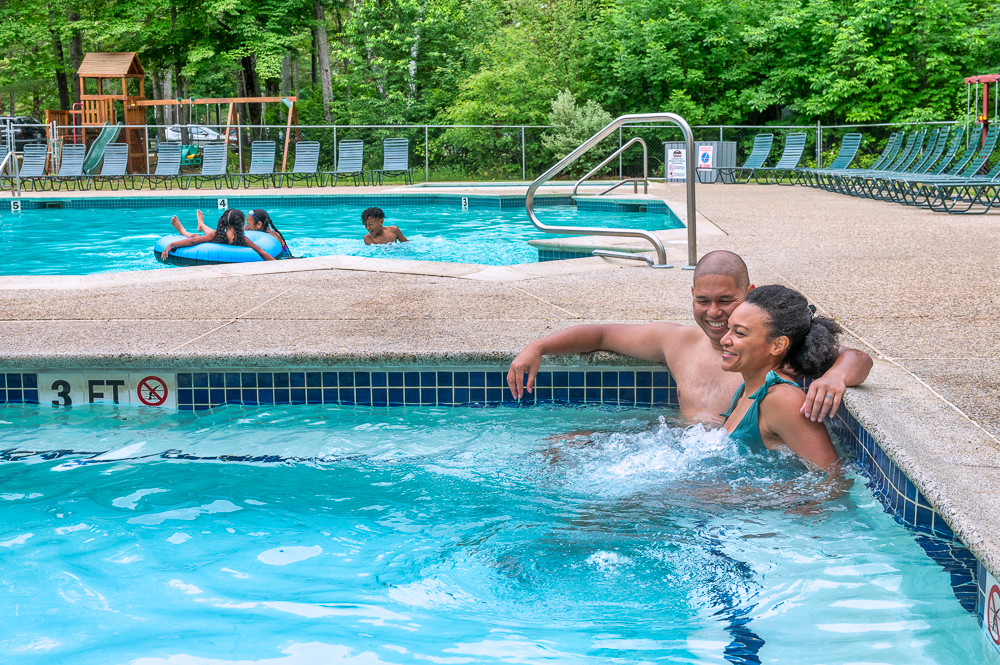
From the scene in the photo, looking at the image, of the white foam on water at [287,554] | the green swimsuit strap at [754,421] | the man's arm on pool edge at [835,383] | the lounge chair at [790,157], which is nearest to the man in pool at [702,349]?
the man's arm on pool edge at [835,383]

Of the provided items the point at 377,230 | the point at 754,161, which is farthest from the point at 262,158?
the point at 754,161

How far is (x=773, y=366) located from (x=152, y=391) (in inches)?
109

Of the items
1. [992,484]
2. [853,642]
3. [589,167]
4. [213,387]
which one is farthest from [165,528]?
[589,167]

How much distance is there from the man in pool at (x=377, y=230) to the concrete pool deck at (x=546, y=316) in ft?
10.1

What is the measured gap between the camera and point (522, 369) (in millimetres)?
3859

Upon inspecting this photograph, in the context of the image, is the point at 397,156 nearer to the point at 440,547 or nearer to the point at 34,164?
the point at 34,164

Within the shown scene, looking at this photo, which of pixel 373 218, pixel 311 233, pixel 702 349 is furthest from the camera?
pixel 311 233

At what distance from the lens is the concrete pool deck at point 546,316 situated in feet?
10.1

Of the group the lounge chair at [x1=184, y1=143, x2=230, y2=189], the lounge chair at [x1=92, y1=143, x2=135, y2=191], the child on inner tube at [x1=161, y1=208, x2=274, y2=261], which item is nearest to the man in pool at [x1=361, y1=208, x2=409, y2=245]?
the child on inner tube at [x1=161, y1=208, x2=274, y2=261]

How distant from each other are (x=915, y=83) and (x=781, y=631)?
74.7 feet

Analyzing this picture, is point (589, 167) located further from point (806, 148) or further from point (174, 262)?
→ point (174, 262)

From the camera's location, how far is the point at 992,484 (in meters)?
2.49

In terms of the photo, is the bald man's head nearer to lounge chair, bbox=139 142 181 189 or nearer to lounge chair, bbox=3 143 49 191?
lounge chair, bbox=139 142 181 189

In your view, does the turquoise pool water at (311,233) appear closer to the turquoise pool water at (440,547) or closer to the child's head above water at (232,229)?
the child's head above water at (232,229)
